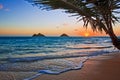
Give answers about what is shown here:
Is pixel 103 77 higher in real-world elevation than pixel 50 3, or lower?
lower

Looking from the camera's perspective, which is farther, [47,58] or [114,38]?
[47,58]

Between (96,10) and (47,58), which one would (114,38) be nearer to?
(96,10)

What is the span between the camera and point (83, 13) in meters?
2.33

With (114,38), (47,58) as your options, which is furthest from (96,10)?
(47,58)

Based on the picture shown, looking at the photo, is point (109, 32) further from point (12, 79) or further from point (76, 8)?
point (12, 79)

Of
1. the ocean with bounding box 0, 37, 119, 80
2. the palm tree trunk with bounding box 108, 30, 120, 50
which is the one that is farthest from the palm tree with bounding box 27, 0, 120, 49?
the ocean with bounding box 0, 37, 119, 80

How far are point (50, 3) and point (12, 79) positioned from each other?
15.6 feet

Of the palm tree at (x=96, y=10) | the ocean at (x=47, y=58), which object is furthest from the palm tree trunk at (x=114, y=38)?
the ocean at (x=47, y=58)

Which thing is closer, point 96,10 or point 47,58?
point 96,10

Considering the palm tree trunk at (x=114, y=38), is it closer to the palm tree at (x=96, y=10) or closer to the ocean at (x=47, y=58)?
the palm tree at (x=96, y=10)

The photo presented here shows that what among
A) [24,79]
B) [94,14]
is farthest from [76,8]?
[24,79]

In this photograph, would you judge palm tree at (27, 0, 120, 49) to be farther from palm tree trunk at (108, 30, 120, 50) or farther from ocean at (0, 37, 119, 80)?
ocean at (0, 37, 119, 80)

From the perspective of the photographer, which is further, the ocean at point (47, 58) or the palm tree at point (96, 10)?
the ocean at point (47, 58)

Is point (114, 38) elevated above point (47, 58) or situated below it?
above
